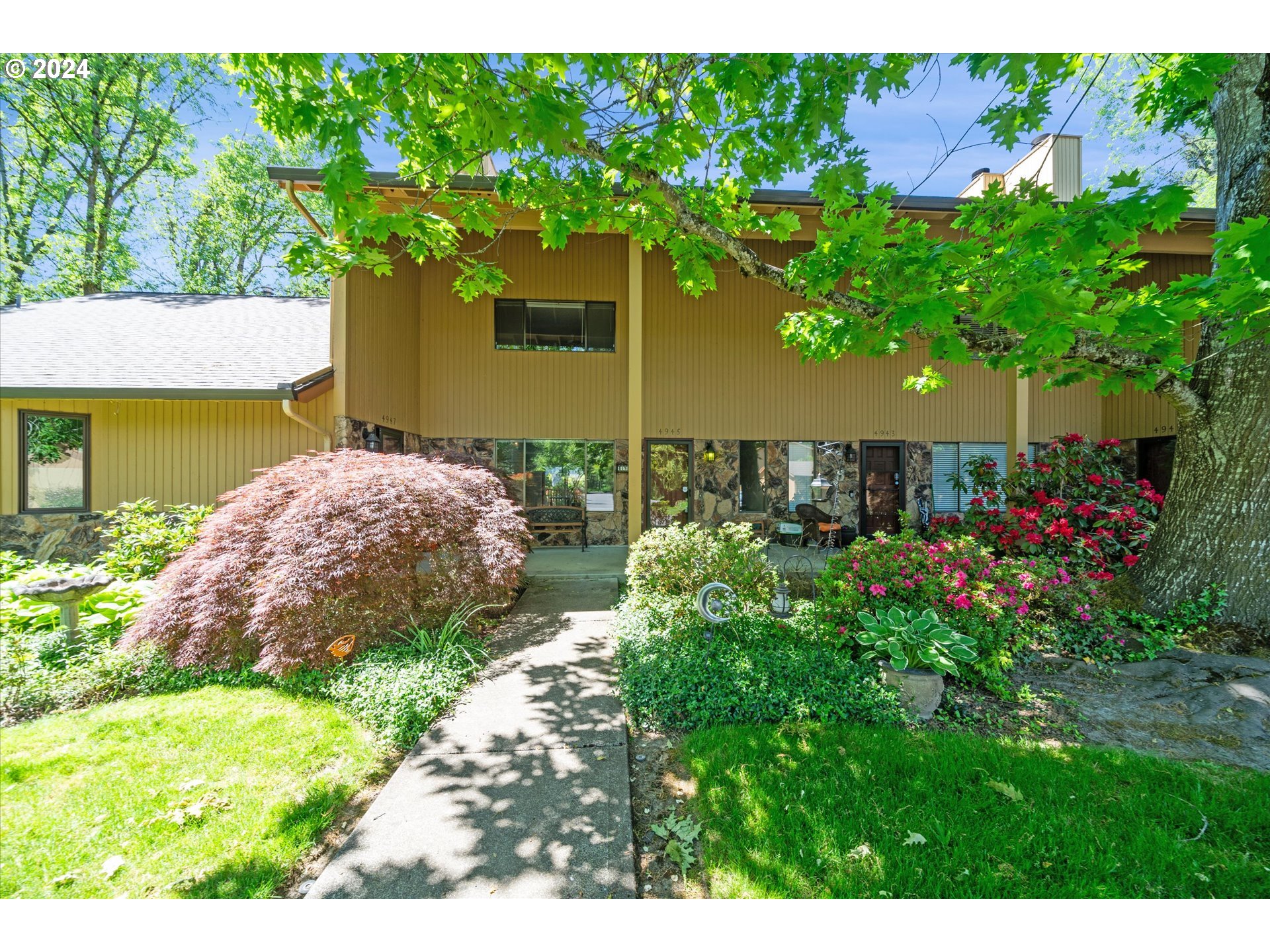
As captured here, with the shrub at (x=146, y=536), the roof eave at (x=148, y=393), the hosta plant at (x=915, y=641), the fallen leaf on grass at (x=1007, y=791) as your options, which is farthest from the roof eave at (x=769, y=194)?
the fallen leaf on grass at (x=1007, y=791)

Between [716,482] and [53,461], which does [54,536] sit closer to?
[53,461]

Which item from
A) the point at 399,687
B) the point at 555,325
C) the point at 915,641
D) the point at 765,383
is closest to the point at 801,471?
the point at 765,383

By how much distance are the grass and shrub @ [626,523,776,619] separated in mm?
1539

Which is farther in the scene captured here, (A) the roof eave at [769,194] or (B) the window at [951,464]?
(B) the window at [951,464]

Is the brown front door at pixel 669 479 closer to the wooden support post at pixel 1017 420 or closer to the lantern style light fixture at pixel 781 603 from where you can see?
the lantern style light fixture at pixel 781 603

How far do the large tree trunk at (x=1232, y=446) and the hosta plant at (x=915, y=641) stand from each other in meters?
2.64

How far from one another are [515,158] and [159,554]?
5.13 metres

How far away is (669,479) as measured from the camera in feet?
29.4

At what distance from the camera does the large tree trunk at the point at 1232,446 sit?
3822 mm
